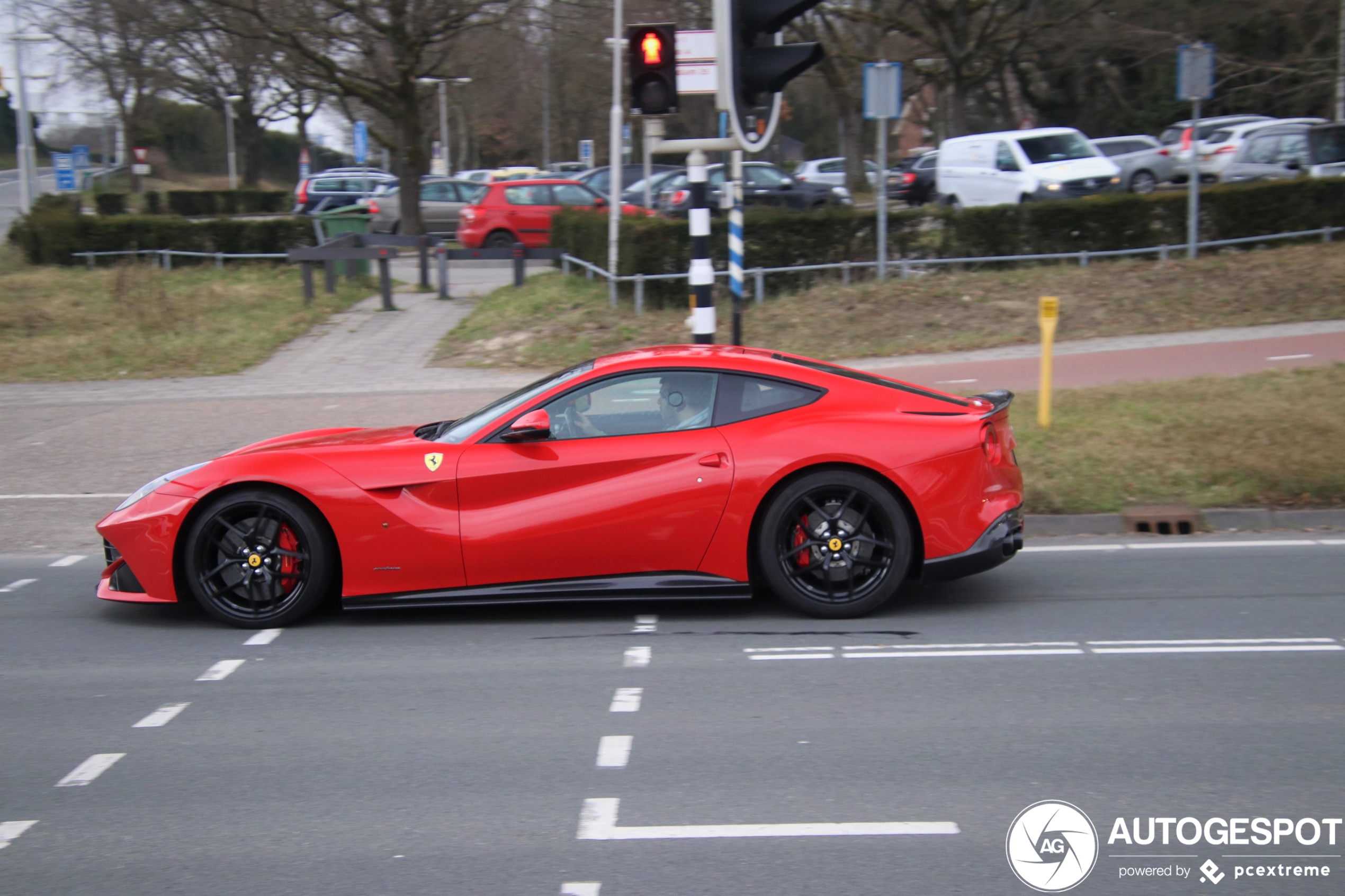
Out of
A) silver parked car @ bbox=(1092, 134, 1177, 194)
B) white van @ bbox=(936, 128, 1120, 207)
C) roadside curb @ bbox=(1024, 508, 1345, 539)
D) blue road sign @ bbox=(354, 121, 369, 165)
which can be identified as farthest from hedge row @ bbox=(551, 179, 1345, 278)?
blue road sign @ bbox=(354, 121, 369, 165)

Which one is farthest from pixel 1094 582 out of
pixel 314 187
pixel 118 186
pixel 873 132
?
pixel 118 186

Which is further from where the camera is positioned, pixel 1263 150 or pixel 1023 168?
pixel 1263 150

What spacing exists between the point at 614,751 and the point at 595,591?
150 cm

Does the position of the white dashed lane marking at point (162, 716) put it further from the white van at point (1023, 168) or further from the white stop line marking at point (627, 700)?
the white van at point (1023, 168)

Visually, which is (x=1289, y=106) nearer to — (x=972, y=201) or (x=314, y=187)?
(x=972, y=201)

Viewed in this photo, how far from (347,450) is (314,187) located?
3354cm

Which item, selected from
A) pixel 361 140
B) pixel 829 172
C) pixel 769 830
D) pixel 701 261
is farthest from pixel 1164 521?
pixel 361 140

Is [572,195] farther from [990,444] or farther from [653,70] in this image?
[990,444]

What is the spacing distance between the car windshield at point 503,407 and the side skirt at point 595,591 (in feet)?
2.49

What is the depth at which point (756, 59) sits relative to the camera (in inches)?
337

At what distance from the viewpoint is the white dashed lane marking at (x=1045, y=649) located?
550cm

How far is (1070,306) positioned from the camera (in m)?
15.8

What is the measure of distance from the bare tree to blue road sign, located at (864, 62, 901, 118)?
1348cm

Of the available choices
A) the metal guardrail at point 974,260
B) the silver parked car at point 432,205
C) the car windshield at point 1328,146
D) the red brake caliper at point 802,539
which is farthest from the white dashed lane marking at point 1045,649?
the silver parked car at point 432,205
